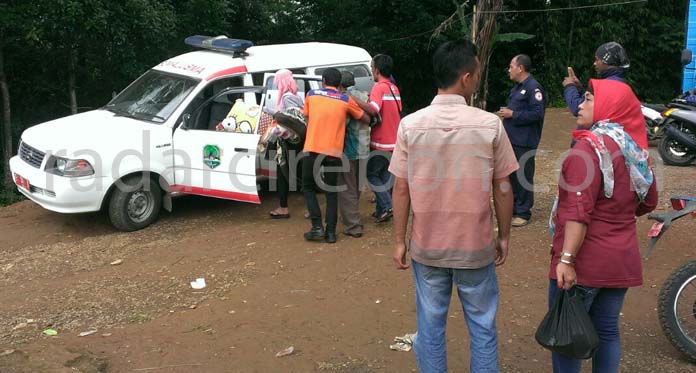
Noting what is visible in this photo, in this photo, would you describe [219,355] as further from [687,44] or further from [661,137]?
[687,44]

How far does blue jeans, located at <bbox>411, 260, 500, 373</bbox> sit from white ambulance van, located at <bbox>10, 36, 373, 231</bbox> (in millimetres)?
4026

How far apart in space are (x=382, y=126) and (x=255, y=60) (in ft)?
6.74

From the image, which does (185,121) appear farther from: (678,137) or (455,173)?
(678,137)

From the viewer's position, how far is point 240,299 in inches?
210

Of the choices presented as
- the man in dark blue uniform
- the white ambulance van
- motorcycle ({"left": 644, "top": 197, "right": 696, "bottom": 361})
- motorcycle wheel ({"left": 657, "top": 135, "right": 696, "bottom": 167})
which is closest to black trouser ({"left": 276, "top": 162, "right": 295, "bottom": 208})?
the white ambulance van

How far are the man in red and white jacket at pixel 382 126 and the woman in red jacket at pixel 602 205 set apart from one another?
353 centimetres

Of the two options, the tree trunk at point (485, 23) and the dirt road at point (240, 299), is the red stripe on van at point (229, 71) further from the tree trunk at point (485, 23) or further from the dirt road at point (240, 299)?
the tree trunk at point (485, 23)

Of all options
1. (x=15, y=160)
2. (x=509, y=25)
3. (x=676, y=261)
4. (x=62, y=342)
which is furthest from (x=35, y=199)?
(x=509, y=25)

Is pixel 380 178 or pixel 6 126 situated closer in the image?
pixel 380 178

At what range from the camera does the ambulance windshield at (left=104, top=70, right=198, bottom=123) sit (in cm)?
762

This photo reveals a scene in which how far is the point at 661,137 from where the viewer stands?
10148 millimetres

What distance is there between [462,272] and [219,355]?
6.04 ft

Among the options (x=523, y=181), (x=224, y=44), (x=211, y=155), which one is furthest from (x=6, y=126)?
(x=523, y=181)

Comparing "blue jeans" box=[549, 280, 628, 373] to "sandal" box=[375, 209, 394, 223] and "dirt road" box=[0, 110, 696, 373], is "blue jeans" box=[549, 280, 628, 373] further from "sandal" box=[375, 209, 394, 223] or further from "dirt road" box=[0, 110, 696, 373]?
"sandal" box=[375, 209, 394, 223]
